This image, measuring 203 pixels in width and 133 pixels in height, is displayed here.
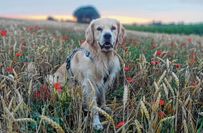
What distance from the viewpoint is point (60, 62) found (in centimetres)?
577

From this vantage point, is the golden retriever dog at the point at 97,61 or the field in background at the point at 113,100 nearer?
the field in background at the point at 113,100

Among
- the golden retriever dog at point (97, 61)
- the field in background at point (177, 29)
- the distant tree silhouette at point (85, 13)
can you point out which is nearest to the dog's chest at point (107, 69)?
the golden retriever dog at point (97, 61)

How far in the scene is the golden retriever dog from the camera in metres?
4.93

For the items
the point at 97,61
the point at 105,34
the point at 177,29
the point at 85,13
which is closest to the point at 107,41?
the point at 105,34

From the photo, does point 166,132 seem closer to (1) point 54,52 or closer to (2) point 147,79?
(2) point 147,79

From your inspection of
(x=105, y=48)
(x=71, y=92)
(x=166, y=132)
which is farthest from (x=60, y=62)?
(x=166, y=132)

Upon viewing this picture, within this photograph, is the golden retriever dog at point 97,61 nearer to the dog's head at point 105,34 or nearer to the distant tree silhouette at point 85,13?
the dog's head at point 105,34

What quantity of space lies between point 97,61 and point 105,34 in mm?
306

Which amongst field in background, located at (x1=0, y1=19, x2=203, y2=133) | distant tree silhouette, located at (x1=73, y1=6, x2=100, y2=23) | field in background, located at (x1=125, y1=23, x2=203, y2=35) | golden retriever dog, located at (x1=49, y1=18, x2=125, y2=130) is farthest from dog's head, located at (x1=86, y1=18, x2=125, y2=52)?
distant tree silhouette, located at (x1=73, y1=6, x2=100, y2=23)

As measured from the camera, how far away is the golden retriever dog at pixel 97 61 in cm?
493

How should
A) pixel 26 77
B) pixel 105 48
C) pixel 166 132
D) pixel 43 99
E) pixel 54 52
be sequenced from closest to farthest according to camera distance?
pixel 166 132 → pixel 43 99 → pixel 26 77 → pixel 105 48 → pixel 54 52

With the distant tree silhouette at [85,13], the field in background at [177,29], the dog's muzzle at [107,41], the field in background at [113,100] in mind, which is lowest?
the distant tree silhouette at [85,13]

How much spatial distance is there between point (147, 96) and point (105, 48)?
831 mm

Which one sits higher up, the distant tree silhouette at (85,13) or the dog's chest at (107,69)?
the dog's chest at (107,69)
